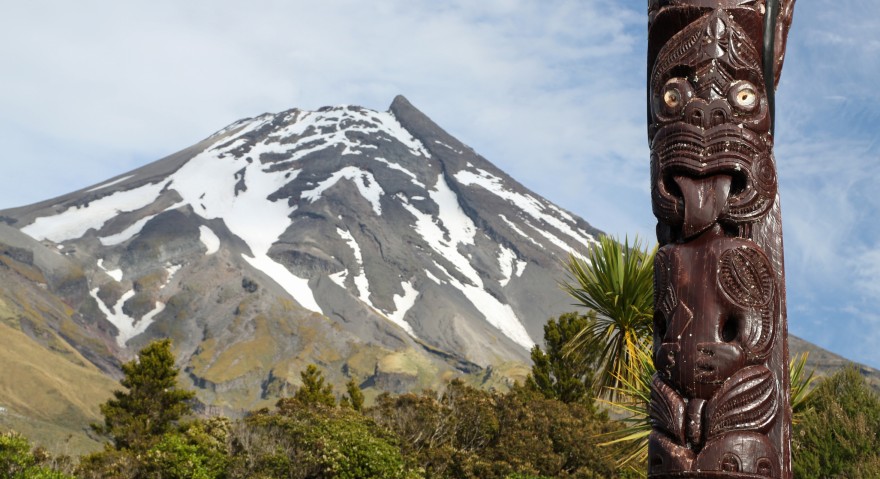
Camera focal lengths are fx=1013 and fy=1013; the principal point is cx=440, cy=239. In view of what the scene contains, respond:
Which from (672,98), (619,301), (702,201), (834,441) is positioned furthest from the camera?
(834,441)

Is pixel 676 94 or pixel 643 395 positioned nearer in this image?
pixel 676 94

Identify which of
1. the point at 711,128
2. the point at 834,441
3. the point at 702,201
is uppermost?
the point at 711,128

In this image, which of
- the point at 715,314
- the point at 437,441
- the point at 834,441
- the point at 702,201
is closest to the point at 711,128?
the point at 702,201

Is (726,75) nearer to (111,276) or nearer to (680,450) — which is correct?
(680,450)

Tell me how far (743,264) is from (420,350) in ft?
546

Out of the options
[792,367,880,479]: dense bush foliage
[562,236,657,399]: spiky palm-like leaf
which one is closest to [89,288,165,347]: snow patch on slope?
[792,367,880,479]: dense bush foliage

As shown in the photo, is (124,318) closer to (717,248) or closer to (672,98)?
(672,98)

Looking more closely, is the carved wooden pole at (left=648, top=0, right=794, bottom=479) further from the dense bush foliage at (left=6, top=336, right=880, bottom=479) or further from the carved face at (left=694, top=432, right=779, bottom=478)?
the dense bush foliage at (left=6, top=336, right=880, bottom=479)

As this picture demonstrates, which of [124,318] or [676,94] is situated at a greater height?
[124,318]

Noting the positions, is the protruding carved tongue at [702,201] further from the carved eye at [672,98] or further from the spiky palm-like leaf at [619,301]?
the spiky palm-like leaf at [619,301]

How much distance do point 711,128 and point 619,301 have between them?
1048cm

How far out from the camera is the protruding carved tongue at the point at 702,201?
6.50 metres

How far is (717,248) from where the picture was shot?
642cm

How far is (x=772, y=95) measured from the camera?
688 cm
